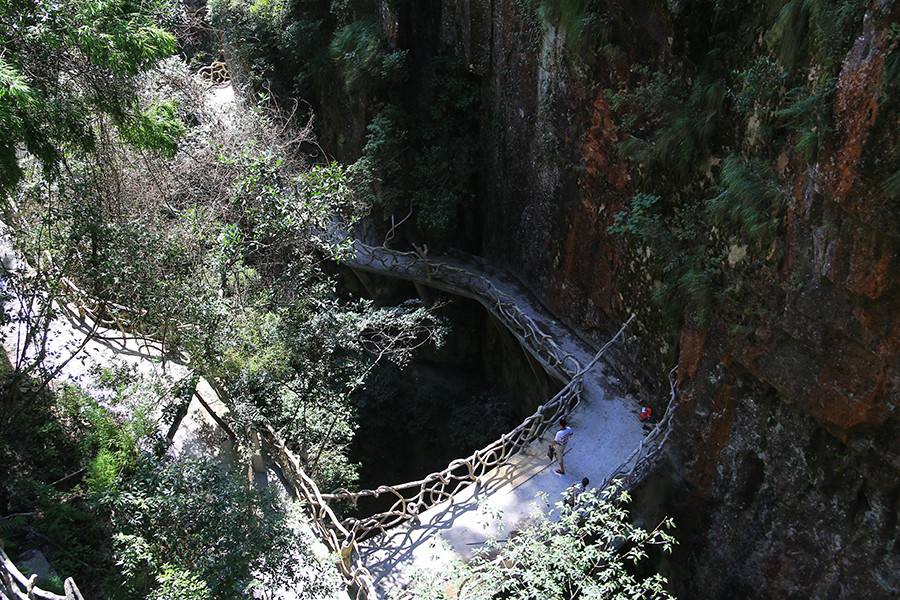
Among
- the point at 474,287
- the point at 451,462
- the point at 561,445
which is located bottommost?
the point at 561,445

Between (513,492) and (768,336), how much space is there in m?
4.07

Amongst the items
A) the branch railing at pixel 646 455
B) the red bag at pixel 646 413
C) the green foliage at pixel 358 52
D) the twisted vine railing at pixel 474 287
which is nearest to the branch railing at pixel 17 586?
the branch railing at pixel 646 455

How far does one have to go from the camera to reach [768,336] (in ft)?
29.0

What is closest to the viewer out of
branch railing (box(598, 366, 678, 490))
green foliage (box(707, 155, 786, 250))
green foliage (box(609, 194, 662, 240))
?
green foliage (box(707, 155, 786, 250))

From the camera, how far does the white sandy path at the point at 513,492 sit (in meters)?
9.75

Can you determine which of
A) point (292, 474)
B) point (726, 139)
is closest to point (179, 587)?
point (292, 474)

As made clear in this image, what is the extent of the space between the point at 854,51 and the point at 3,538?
975cm

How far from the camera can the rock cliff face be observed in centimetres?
735

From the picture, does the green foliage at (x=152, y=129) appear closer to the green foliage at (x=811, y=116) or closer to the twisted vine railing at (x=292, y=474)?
the twisted vine railing at (x=292, y=474)

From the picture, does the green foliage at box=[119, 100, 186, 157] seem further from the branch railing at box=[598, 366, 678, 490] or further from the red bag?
the red bag

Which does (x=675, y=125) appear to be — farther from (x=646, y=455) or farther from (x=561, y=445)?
(x=561, y=445)

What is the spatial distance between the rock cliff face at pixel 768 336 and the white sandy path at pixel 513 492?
2.19ft

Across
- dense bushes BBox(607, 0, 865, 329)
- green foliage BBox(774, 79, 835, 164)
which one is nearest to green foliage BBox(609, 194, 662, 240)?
dense bushes BBox(607, 0, 865, 329)

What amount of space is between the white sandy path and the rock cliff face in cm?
67
